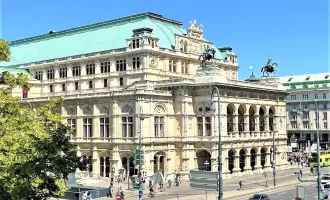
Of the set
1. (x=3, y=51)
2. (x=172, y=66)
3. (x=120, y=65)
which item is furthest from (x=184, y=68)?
(x=3, y=51)

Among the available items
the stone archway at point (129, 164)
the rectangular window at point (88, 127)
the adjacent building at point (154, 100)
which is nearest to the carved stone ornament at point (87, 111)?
the adjacent building at point (154, 100)

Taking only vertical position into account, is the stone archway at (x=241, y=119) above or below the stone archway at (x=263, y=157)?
above

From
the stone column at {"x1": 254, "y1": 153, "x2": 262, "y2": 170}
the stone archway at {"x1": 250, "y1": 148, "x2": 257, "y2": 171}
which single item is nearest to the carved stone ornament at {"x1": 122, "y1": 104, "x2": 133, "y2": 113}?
the stone archway at {"x1": 250, "y1": 148, "x2": 257, "y2": 171}

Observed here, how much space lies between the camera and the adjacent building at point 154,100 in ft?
267

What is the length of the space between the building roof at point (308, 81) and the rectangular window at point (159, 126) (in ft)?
277

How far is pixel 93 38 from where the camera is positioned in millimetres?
104500

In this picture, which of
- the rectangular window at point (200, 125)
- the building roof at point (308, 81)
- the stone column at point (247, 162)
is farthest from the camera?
the building roof at point (308, 81)

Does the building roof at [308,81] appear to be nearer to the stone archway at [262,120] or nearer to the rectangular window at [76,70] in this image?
the stone archway at [262,120]

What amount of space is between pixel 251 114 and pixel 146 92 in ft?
85.6

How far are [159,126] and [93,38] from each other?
32125 mm

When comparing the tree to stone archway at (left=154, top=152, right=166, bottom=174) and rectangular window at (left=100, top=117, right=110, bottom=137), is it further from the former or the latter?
Answer: rectangular window at (left=100, top=117, right=110, bottom=137)

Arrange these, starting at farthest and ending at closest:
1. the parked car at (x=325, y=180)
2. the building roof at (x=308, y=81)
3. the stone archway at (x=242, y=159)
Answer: the building roof at (x=308, y=81), the stone archway at (x=242, y=159), the parked car at (x=325, y=180)

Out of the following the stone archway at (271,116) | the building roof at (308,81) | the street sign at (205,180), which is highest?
the building roof at (308,81)

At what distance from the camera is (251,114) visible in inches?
3760
